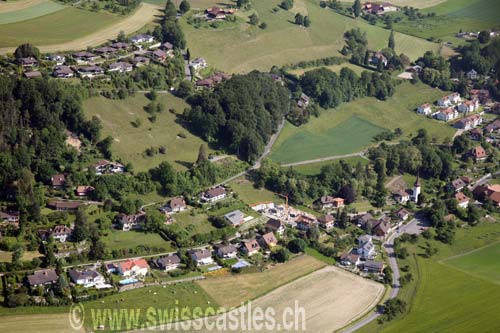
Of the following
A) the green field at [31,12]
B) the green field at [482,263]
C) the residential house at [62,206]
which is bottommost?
the green field at [482,263]

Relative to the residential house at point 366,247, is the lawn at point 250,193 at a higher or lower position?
higher

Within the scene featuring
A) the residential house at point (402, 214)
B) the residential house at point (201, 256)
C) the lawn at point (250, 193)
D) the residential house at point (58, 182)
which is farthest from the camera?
the residential house at point (402, 214)

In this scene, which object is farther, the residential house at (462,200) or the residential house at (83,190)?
the residential house at (462,200)

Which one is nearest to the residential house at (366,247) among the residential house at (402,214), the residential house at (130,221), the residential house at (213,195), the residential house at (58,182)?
the residential house at (402,214)

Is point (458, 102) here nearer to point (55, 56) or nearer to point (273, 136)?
point (273, 136)

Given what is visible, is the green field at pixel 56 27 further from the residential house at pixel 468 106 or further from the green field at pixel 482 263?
the green field at pixel 482 263

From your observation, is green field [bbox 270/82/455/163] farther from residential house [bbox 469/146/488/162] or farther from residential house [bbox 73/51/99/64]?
residential house [bbox 73/51/99/64]

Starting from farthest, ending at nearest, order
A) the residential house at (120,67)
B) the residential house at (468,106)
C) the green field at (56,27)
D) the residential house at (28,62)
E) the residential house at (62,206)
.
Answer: the residential house at (468,106) → the green field at (56,27) → the residential house at (120,67) → the residential house at (28,62) → the residential house at (62,206)
